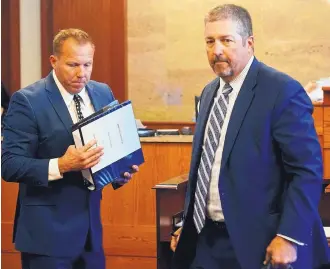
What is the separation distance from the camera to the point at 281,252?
1.96m

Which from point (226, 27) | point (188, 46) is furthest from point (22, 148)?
point (188, 46)

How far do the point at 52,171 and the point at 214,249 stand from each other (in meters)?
0.68

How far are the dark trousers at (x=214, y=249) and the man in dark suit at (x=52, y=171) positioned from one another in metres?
0.52

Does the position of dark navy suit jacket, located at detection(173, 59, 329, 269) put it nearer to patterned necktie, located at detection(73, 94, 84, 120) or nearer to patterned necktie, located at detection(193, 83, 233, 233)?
patterned necktie, located at detection(193, 83, 233, 233)

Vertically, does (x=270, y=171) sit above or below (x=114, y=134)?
below

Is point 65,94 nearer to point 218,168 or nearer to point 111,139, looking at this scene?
point 111,139

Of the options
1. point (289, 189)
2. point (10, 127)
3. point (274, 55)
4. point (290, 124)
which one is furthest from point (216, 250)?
point (274, 55)

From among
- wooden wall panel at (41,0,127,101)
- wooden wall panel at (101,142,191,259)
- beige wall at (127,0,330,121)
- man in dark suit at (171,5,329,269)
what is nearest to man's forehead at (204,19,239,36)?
man in dark suit at (171,5,329,269)

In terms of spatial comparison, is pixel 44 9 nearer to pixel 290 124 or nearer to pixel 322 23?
pixel 322 23

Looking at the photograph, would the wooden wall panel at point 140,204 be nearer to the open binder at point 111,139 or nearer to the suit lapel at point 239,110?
the open binder at point 111,139

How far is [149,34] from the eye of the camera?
6.77 m

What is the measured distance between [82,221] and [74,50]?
2.14 feet

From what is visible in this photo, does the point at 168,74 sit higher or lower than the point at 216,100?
higher

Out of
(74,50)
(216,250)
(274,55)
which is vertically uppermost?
(274,55)
